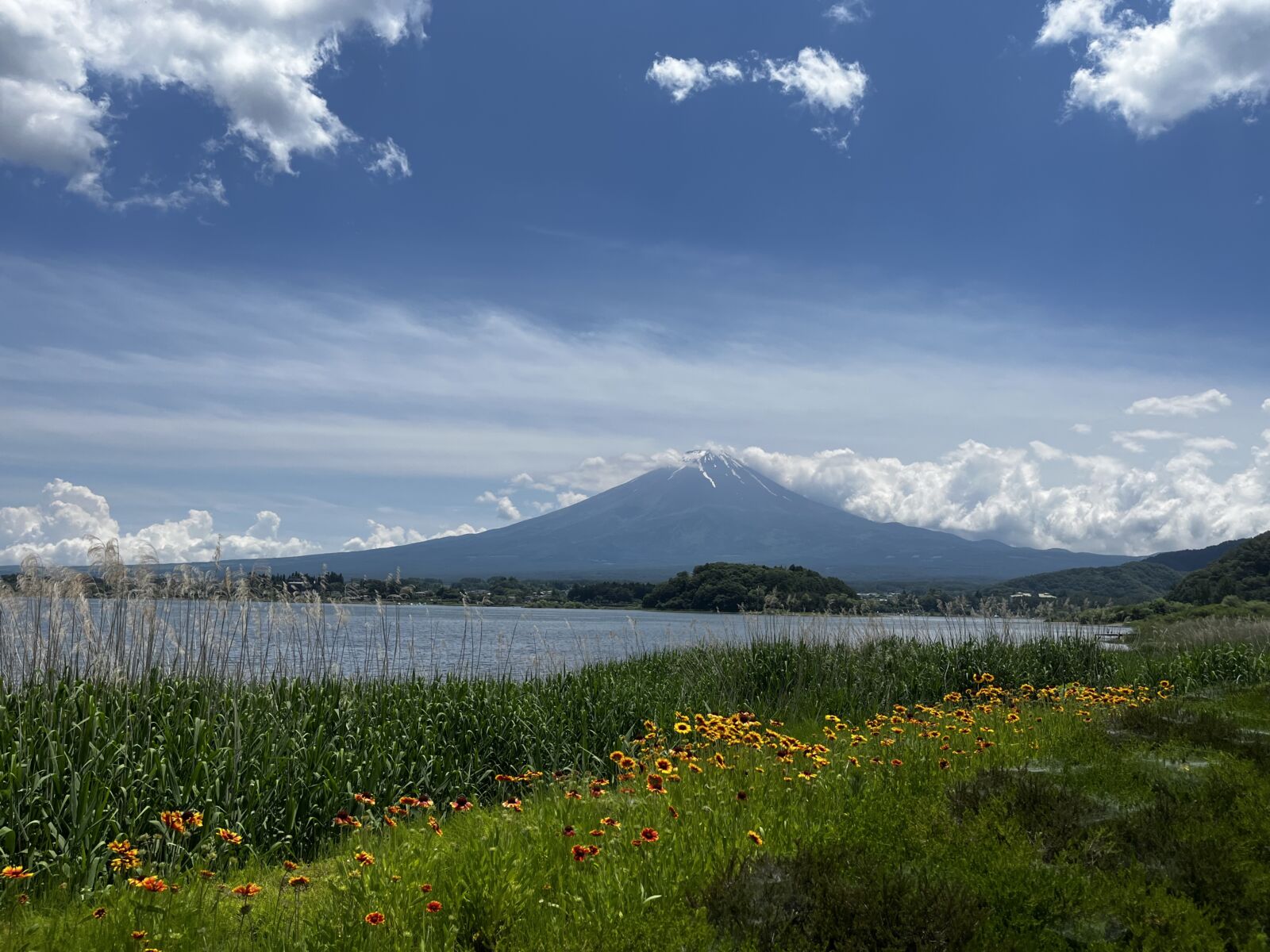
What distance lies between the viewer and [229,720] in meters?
7.68

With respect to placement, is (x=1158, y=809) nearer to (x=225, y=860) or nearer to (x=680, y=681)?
(x=225, y=860)

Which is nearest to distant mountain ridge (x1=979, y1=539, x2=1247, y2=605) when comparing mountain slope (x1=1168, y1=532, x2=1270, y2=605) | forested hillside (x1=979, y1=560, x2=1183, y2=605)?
forested hillside (x1=979, y1=560, x2=1183, y2=605)

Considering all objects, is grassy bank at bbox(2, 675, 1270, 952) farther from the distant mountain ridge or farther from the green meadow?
the distant mountain ridge

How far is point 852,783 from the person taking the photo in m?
6.47

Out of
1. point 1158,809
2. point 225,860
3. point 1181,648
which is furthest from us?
point 1181,648

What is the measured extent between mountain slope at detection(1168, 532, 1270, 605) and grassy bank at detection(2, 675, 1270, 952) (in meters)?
63.3

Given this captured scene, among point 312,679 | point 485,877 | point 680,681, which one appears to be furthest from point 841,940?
point 680,681

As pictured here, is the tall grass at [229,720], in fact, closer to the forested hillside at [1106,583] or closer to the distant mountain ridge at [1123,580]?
the distant mountain ridge at [1123,580]

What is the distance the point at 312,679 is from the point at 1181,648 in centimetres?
1919

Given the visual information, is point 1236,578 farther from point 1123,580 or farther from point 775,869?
point 775,869

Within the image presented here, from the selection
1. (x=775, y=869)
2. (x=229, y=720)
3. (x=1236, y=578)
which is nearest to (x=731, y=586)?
(x=1236, y=578)

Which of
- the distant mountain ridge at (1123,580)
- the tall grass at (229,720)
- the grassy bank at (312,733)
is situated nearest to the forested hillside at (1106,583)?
the distant mountain ridge at (1123,580)

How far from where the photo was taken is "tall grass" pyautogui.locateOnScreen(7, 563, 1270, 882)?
6.25 metres

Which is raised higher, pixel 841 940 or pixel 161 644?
pixel 161 644
